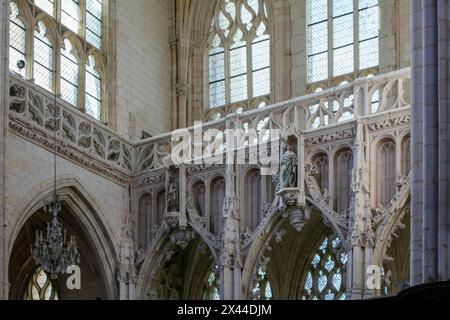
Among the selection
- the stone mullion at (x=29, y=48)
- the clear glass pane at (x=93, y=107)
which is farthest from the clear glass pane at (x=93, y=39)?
the stone mullion at (x=29, y=48)

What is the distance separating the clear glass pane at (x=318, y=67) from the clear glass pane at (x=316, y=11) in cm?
72

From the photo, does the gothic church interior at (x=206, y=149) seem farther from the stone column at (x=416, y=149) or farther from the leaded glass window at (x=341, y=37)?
the stone column at (x=416, y=149)

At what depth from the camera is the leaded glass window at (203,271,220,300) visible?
87.3 feet

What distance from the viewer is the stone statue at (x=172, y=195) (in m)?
25.8

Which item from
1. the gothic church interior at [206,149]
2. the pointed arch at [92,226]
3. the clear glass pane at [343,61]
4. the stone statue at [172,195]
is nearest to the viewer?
the gothic church interior at [206,149]

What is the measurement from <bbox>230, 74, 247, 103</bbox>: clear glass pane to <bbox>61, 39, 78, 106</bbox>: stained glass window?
3.35 meters

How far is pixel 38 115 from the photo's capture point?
80.5 feet

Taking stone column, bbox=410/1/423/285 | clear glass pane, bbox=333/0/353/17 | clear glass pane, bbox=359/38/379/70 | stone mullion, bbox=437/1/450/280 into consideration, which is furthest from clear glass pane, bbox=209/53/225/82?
stone mullion, bbox=437/1/450/280

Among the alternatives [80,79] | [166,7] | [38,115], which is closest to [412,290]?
[38,115]

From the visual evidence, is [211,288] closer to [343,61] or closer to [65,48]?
[343,61]

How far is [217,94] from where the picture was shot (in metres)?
29.1

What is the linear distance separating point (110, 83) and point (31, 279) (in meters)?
3.69

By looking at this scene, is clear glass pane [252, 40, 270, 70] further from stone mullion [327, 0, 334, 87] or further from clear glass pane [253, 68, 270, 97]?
stone mullion [327, 0, 334, 87]
